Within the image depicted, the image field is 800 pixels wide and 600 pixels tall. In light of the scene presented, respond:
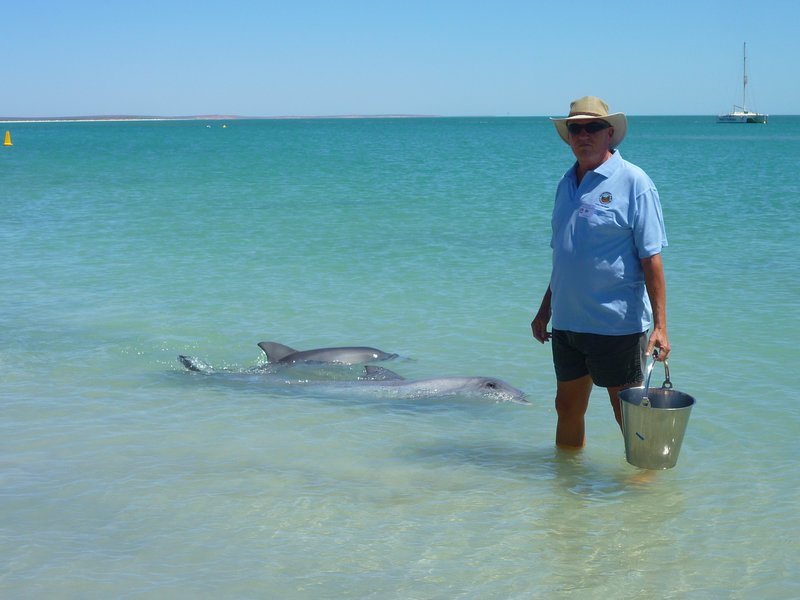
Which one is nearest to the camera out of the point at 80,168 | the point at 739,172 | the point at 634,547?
the point at 634,547

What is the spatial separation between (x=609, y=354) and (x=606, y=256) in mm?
530

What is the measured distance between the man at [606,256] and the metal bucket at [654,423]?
0.49 ft

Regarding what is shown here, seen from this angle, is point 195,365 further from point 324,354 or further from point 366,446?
point 366,446

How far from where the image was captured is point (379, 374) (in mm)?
7891

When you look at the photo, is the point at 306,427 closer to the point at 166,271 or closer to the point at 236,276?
the point at 236,276

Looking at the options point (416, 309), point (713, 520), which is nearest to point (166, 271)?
point (416, 309)

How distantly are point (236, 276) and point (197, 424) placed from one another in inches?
264

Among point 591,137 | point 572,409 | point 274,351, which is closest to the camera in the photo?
point 591,137

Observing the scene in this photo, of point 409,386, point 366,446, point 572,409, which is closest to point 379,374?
point 409,386

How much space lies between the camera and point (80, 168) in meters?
40.6

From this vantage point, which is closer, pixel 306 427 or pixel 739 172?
pixel 306 427

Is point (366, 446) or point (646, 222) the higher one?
point (646, 222)

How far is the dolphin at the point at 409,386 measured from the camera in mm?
7441

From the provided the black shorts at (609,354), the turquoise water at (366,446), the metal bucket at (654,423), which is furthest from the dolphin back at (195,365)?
the metal bucket at (654,423)
